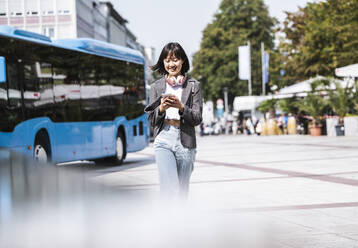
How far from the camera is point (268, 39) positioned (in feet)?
253

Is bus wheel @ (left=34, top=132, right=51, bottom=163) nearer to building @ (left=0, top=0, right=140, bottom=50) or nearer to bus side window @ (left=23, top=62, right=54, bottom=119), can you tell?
bus side window @ (left=23, top=62, right=54, bottom=119)

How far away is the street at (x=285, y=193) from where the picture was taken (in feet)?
18.8

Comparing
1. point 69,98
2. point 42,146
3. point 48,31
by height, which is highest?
point 48,31

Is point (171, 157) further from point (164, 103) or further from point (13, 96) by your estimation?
point (13, 96)

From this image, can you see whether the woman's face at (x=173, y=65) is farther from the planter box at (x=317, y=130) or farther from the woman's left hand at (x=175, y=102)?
the planter box at (x=317, y=130)

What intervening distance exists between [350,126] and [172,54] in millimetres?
28294

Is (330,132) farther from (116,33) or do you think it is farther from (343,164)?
(116,33)

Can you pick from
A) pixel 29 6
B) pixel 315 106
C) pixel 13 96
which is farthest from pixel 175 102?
pixel 29 6

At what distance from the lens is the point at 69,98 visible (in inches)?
694

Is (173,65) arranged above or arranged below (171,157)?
Answer: above

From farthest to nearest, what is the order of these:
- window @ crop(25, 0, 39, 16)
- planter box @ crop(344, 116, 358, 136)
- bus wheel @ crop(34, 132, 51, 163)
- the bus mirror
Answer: window @ crop(25, 0, 39, 16) < planter box @ crop(344, 116, 358, 136) < bus wheel @ crop(34, 132, 51, 163) < the bus mirror

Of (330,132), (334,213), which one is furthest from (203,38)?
(334,213)

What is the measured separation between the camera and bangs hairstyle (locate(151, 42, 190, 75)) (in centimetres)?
553

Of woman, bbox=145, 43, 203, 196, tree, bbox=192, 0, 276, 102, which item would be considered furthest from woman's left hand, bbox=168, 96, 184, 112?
tree, bbox=192, 0, 276, 102
